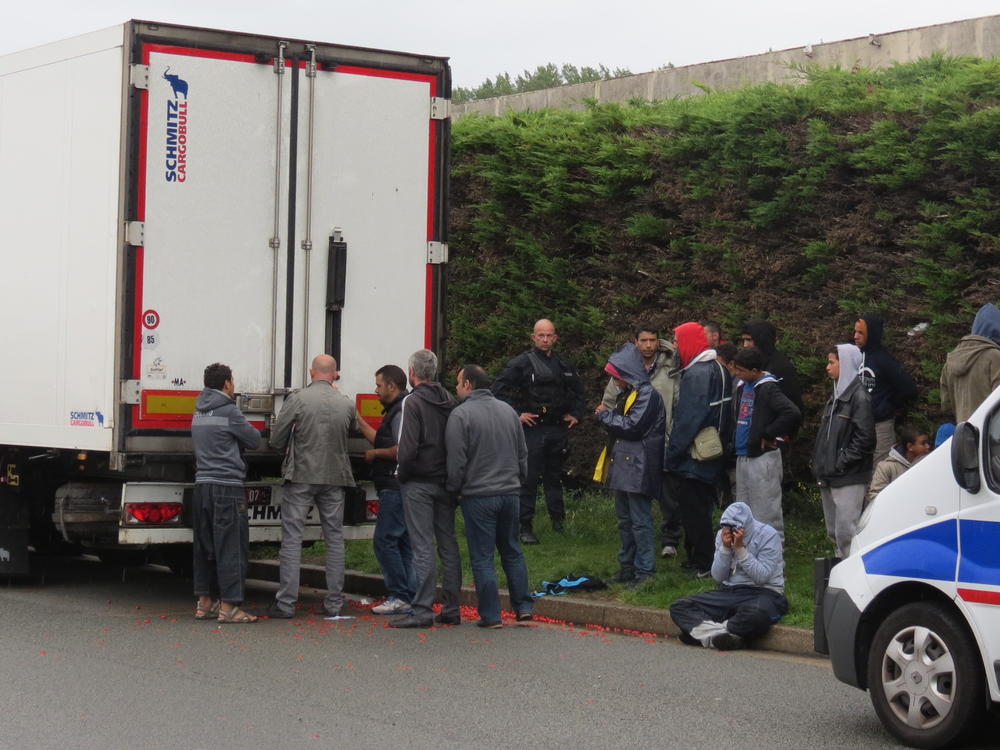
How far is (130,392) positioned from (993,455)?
5971 millimetres

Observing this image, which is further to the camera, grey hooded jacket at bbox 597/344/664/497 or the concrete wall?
the concrete wall

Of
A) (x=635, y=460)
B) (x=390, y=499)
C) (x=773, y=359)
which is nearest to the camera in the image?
(x=390, y=499)

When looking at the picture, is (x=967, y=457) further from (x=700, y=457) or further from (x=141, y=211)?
(x=141, y=211)

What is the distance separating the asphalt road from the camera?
7086 mm

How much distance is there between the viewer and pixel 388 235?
1143 centimetres

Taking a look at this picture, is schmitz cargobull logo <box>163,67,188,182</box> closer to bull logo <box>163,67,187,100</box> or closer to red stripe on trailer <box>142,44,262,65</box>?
bull logo <box>163,67,187,100</box>

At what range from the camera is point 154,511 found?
10.7 meters

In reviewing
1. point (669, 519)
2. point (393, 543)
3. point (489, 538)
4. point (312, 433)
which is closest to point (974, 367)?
point (669, 519)

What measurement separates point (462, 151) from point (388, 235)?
199 inches

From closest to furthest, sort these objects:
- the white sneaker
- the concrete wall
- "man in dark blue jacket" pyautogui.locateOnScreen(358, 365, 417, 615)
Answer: "man in dark blue jacket" pyautogui.locateOnScreen(358, 365, 417, 615)
the white sneaker
the concrete wall

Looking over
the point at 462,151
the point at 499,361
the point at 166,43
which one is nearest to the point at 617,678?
the point at 166,43

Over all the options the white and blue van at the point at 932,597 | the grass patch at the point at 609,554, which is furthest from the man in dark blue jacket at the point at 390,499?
the white and blue van at the point at 932,597

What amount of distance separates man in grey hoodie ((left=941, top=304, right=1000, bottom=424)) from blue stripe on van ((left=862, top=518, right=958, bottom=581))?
3396mm

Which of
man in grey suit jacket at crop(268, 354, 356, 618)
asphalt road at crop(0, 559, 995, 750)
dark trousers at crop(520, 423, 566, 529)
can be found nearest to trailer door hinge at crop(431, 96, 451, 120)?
man in grey suit jacket at crop(268, 354, 356, 618)
